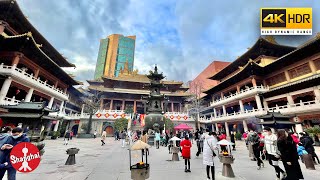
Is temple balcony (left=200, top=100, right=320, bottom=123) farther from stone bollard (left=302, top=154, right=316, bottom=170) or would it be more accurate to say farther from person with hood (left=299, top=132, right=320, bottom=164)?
stone bollard (left=302, top=154, right=316, bottom=170)

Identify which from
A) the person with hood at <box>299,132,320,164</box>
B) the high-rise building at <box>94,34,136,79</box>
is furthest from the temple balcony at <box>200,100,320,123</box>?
the high-rise building at <box>94,34,136,79</box>

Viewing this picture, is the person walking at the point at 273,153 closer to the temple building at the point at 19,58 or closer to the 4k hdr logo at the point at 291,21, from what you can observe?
the temple building at the point at 19,58

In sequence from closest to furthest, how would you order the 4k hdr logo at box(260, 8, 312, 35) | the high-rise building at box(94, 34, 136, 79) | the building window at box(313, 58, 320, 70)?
the 4k hdr logo at box(260, 8, 312, 35) < the building window at box(313, 58, 320, 70) < the high-rise building at box(94, 34, 136, 79)

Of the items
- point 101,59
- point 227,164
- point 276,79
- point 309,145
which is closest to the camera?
point 227,164

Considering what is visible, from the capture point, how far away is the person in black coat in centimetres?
383

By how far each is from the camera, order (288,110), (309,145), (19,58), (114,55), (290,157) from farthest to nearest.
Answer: (114,55) → (288,110) → (19,58) → (309,145) → (290,157)

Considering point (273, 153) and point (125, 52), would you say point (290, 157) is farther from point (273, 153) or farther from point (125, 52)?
point (125, 52)

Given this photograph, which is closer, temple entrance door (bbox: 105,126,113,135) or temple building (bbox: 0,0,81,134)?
temple building (bbox: 0,0,81,134)

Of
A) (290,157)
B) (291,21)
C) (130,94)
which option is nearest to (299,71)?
(291,21)

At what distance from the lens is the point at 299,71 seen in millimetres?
19672

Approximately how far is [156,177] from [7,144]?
13.0ft

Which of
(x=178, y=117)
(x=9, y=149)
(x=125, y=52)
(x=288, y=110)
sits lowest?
(x=9, y=149)

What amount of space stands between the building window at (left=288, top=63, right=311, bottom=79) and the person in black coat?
2069cm

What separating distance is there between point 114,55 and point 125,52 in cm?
633
